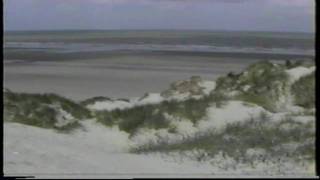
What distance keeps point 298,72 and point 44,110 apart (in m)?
1.56

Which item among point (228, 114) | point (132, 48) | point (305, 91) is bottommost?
point (228, 114)

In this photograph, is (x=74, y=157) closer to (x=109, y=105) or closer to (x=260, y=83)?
(x=109, y=105)

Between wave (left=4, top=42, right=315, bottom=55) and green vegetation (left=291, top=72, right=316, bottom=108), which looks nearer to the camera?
green vegetation (left=291, top=72, right=316, bottom=108)

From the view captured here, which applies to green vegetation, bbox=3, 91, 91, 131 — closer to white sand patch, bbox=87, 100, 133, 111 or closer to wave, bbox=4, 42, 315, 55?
white sand patch, bbox=87, 100, 133, 111

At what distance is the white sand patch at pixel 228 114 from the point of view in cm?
453

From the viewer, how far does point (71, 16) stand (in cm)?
447

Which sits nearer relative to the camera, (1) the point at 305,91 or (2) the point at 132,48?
(1) the point at 305,91

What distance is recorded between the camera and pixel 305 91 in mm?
4449

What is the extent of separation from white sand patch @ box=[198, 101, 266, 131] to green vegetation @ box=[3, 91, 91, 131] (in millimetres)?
745

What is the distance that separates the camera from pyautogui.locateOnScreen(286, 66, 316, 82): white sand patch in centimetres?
442

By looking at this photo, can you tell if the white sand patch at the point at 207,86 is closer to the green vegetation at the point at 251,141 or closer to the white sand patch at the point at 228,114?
the white sand patch at the point at 228,114

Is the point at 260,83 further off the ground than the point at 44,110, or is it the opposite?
the point at 260,83

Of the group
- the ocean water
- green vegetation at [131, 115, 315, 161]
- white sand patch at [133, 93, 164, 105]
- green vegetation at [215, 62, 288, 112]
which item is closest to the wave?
the ocean water

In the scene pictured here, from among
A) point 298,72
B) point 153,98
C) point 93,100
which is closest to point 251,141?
point 298,72
